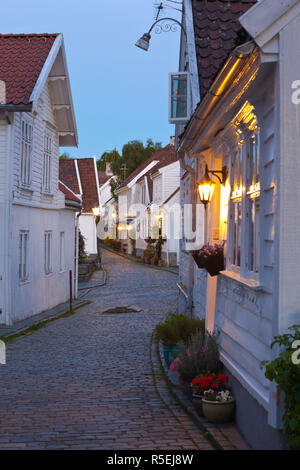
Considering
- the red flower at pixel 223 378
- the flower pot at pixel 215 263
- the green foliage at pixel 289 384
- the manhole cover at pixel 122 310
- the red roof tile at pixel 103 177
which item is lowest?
the manhole cover at pixel 122 310

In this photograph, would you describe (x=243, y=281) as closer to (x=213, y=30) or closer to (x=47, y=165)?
(x=213, y=30)

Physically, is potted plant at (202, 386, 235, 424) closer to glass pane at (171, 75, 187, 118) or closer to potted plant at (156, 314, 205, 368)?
potted plant at (156, 314, 205, 368)

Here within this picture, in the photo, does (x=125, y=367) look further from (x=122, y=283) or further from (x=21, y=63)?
(x=122, y=283)

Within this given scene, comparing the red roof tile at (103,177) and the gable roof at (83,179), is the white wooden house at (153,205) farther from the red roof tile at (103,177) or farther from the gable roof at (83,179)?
the red roof tile at (103,177)

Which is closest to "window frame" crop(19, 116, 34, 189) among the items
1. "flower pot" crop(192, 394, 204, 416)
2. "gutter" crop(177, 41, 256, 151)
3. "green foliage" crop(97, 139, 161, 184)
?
"gutter" crop(177, 41, 256, 151)

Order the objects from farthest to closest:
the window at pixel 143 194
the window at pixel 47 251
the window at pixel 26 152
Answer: the window at pixel 143 194
the window at pixel 47 251
the window at pixel 26 152

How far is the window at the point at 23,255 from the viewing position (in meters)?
16.1

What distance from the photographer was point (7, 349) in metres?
12.2

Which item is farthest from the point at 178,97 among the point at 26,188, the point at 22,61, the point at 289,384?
the point at 289,384

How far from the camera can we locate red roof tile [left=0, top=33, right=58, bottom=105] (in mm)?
15055

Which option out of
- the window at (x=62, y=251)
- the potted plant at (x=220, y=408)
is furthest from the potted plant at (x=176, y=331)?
the window at (x=62, y=251)

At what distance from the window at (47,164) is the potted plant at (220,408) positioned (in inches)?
504

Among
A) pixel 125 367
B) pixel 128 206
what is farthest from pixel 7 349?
pixel 128 206
